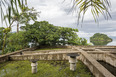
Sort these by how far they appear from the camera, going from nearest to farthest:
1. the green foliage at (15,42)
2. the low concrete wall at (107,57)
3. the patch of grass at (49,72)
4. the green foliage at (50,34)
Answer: the patch of grass at (49,72)
the low concrete wall at (107,57)
the green foliage at (15,42)
the green foliage at (50,34)

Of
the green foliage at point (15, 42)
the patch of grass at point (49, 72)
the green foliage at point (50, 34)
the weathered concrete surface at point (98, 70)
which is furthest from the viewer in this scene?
the green foliage at point (50, 34)

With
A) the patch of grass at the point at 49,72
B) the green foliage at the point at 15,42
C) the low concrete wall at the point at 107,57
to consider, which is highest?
the green foliage at the point at 15,42

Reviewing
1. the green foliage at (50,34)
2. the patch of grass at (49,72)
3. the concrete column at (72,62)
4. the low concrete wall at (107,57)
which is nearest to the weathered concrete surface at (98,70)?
the patch of grass at (49,72)

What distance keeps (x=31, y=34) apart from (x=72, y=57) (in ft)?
33.3

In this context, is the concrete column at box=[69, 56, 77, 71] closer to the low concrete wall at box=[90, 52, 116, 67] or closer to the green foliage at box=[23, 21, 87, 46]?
the low concrete wall at box=[90, 52, 116, 67]

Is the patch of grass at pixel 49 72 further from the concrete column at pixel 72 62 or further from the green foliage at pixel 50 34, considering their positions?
the green foliage at pixel 50 34

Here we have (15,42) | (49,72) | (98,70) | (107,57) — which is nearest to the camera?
(98,70)

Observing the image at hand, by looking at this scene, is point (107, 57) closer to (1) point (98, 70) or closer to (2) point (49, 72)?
(1) point (98, 70)

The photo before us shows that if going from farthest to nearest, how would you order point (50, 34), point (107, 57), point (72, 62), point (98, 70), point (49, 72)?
1. point (50, 34)
2. point (107, 57)
3. point (49, 72)
4. point (72, 62)
5. point (98, 70)

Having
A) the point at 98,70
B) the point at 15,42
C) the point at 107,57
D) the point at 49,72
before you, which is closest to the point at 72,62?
the point at 98,70

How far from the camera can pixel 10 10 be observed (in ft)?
2.96

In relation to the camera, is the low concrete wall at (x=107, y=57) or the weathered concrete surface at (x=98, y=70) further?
the low concrete wall at (x=107, y=57)

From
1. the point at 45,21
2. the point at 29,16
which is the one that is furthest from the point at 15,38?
Answer: the point at 45,21

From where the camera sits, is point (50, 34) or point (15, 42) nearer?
point (15, 42)
